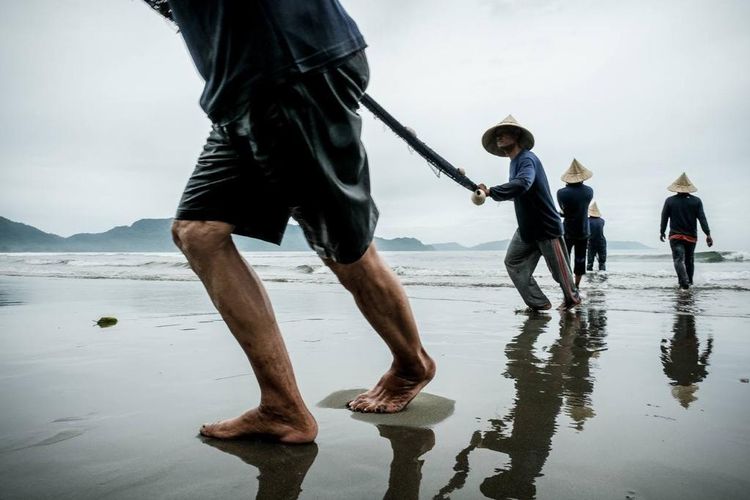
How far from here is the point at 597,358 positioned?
2.58m

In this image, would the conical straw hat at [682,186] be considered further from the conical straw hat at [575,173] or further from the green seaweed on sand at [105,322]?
the green seaweed on sand at [105,322]

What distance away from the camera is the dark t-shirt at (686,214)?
810cm

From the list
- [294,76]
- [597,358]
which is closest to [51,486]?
[294,76]

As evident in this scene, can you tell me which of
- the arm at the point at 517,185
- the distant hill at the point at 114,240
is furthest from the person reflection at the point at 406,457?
the distant hill at the point at 114,240

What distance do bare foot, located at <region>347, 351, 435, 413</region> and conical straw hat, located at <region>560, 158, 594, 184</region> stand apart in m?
6.12

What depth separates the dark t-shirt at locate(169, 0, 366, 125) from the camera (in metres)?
1.21

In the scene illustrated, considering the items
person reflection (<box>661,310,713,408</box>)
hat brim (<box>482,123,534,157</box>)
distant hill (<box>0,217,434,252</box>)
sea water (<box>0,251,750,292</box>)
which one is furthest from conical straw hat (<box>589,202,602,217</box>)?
distant hill (<box>0,217,434,252</box>)

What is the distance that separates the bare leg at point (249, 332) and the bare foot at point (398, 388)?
0.36 metres

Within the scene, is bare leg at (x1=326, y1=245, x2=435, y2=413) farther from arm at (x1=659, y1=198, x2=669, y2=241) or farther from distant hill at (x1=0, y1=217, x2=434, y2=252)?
distant hill at (x1=0, y1=217, x2=434, y2=252)

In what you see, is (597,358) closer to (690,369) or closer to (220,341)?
(690,369)

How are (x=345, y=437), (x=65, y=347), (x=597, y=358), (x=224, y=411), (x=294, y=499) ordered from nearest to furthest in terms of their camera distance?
(x=294, y=499)
(x=345, y=437)
(x=224, y=411)
(x=597, y=358)
(x=65, y=347)

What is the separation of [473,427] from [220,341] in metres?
2.02

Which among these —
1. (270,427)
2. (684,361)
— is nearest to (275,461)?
(270,427)

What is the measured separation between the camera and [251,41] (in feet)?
3.97
